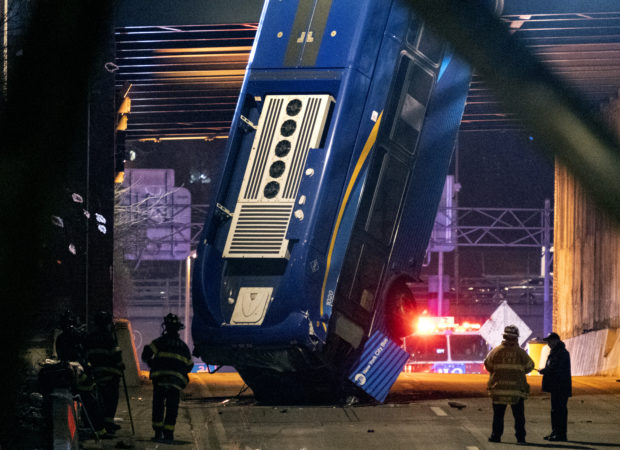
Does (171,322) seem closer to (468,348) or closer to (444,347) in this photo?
(444,347)

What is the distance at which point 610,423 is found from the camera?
50.5 feet

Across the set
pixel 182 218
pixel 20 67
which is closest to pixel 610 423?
pixel 20 67

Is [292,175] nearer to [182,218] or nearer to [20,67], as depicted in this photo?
[20,67]

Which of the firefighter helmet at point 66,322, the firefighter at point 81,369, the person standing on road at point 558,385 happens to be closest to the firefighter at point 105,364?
the firefighter at point 81,369

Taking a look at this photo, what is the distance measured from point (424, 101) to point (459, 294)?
42.2m

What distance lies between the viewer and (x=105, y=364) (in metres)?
14.2

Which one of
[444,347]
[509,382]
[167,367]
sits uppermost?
[167,367]

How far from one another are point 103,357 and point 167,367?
864mm

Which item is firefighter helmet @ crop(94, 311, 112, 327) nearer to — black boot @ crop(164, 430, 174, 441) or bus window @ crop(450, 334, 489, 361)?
black boot @ crop(164, 430, 174, 441)

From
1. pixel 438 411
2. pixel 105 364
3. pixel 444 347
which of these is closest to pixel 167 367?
pixel 105 364

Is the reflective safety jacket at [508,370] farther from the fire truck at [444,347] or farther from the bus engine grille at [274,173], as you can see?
the fire truck at [444,347]

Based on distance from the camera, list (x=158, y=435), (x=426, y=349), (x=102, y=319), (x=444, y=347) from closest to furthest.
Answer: (x=158, y=435) → (x=102, y=319) → (x=426, y=349) → (x=444, y=347)

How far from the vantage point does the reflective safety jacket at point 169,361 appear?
46.0ft

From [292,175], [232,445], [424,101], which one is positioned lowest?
[232,445]
